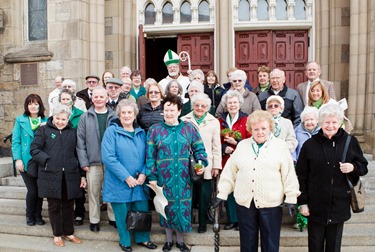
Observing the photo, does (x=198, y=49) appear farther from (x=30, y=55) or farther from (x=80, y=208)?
(x=80, y=208)

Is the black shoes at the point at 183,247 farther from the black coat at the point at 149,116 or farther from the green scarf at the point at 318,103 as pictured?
the green scarf at the point at 318,103

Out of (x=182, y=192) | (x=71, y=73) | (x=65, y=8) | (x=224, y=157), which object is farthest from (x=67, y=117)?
(x=65, y=8)

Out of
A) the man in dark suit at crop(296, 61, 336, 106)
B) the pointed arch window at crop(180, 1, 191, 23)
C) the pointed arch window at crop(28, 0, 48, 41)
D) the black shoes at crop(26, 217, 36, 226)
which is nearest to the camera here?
the black shoes at crop(26, 217, 36, 226)

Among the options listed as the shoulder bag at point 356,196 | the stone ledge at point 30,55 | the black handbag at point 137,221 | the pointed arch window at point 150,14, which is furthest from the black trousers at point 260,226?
the pointed arch window at point 150,14

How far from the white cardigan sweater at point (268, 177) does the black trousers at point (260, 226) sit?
2.7 inches

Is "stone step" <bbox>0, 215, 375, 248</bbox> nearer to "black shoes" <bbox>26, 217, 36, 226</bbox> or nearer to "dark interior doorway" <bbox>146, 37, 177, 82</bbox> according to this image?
"black shoes" <bbox>26, 217, 36, 226</bbox>

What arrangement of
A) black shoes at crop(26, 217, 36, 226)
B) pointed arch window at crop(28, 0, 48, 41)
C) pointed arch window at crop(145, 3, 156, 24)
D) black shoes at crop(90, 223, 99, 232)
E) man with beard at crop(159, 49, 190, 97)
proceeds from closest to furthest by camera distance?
black shoes at crop(90, 223, 99, 232), black shoes at crop(26, 217, 36, 226), man with beard at crop(159, 49, 190, 97), pointed arch window at crop(28, 0, 48, 41), pointed arch window at crop(145, 3, 156, 24)

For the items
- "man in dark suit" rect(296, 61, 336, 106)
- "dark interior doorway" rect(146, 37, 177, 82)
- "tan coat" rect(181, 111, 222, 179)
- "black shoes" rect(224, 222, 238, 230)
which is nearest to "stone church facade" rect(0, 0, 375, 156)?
"dark interior doorway" rect(146, 37, 177, 82)

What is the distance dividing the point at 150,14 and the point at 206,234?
5.97 meters

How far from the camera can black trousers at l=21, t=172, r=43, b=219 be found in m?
4.71

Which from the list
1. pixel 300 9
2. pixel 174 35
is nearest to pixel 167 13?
pixel 174 35

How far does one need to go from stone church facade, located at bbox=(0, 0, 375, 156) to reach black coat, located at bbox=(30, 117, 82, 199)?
358cm

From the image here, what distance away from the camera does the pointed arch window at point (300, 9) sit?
850 cm

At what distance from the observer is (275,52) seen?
28.3 feet
